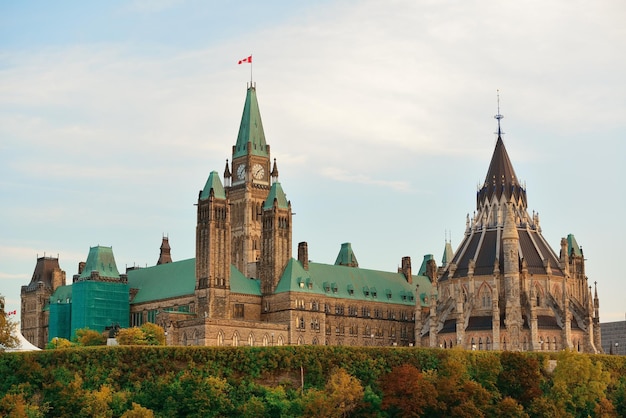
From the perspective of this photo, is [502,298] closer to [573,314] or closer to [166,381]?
[573,314]

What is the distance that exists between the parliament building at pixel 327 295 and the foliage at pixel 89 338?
9.23m

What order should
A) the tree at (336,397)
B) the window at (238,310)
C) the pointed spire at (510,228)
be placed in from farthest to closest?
the pointed spire at (510,228)
the window at (238,310)
the tree at (336,397)

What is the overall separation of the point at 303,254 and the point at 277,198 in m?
9.80

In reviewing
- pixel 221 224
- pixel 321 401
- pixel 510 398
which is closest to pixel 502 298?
pixel 221 224

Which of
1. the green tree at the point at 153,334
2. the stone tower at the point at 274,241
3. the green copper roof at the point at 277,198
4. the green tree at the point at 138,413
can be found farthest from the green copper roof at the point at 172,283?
the green tree at the point at 138,413

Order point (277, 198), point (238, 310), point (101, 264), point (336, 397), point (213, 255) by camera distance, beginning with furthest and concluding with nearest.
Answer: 1. point (101, 264)
2. point (277, 198)
3. point (238, 310)
4. point (213, 255)
5. point (336, 397)

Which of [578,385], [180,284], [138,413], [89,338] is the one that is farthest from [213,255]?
[138,413]

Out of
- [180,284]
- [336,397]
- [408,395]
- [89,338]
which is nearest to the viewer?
[336,397]

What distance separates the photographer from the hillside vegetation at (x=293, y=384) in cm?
12175

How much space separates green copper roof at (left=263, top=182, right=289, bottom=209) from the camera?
192 metres

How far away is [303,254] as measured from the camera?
194875 millimetres

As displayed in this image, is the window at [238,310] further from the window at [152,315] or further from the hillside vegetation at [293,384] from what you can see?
the hillside vegetation at [293,384]

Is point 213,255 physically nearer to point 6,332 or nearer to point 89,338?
point 89,338

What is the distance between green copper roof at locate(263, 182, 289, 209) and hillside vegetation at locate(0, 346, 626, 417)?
2260 inches
